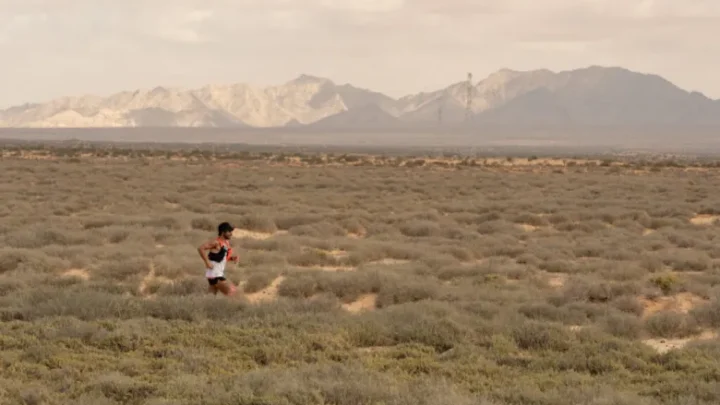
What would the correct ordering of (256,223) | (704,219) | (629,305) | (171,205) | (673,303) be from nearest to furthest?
(629,305) → (673,303) → (256,223) → (704,219) → (171,205)

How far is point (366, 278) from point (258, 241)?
608 cm

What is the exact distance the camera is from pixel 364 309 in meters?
12.6

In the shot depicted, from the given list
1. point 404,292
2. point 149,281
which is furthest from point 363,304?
point 149,281

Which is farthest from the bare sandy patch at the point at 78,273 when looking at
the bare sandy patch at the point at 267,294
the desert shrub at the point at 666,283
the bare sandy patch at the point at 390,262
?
the desert shrub at the point at 666,283

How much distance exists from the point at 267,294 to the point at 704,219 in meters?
19.8

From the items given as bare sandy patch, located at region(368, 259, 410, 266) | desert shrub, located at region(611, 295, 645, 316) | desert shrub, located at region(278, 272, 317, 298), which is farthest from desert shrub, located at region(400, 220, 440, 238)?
desert shrub, located at region(611, 295, 645, 316)

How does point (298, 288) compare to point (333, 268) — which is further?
point (333, 268)

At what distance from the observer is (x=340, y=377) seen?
27.7 ft

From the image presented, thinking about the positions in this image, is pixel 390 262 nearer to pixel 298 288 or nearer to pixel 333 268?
pixel 333 268

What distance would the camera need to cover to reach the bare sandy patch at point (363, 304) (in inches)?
512

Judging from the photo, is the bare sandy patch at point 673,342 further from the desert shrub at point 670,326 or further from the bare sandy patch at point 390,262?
the bare sandy patch at point 390,262

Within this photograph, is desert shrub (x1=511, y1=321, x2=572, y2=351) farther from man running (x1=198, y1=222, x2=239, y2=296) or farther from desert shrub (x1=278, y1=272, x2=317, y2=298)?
man running (x1=198, y1=222, x2=239, y2=296)

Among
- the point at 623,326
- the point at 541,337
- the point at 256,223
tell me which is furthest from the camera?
the point at 256,223

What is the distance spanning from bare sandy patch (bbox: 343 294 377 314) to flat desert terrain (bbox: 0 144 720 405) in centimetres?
5
